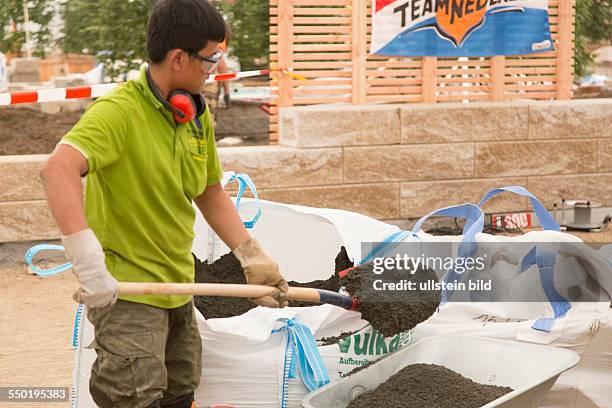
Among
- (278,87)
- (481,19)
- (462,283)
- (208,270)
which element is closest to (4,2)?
(278,87)

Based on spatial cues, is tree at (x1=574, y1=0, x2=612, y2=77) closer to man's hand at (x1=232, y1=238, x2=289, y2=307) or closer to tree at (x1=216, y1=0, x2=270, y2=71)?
tree at (x1=216, y1=0, x2=270, y2=71)

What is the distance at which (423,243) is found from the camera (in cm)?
411

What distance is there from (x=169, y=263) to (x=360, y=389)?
2.95 feet

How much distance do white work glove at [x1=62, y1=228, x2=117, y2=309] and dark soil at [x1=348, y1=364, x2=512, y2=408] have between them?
43.4 inches

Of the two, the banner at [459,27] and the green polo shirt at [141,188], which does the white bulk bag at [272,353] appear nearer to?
the green polo shirt at [141,188]

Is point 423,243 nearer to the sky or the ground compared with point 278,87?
nearer to the ground

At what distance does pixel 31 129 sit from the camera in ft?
33.3

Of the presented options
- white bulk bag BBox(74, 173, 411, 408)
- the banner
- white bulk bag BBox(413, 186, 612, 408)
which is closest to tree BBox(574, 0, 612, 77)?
the banner

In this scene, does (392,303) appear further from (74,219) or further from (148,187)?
(74,219)

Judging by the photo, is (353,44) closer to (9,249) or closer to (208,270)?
(9,249)

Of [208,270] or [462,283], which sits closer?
[462,283]

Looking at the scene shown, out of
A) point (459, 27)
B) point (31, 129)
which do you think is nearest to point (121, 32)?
point (31, 129)

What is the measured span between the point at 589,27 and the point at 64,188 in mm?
13249

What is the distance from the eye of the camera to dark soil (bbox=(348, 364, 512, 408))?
335 cm
